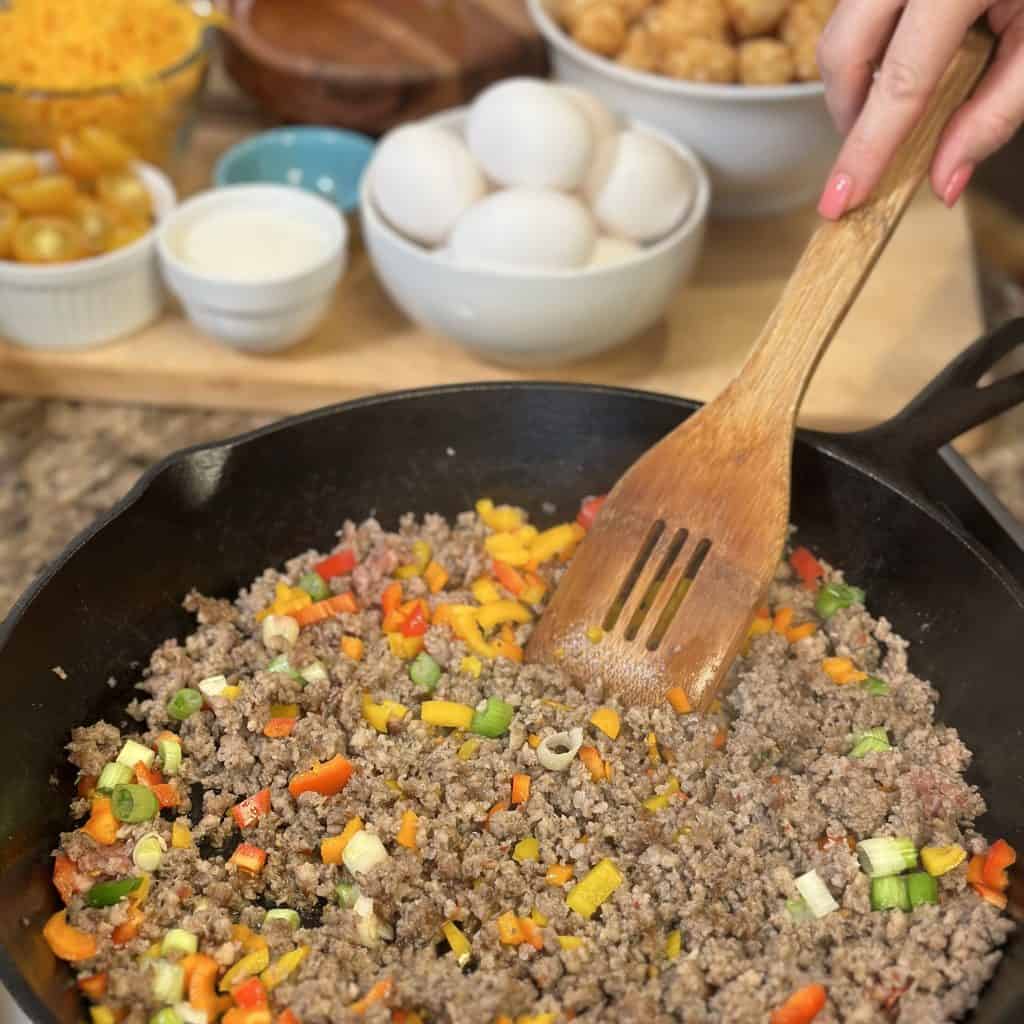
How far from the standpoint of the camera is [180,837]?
120cm

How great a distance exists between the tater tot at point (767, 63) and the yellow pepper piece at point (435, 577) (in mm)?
897

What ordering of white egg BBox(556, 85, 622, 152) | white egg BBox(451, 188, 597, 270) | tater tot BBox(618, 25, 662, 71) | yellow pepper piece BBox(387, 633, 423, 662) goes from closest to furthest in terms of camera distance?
yellow pepper piece BBox(387, 633, 423, 662) < white egg BBox(451, 188, 597, 270) < white egg BBox(556, 85, 622, 152) < tater tot BBox(618, 25, 662, 71)

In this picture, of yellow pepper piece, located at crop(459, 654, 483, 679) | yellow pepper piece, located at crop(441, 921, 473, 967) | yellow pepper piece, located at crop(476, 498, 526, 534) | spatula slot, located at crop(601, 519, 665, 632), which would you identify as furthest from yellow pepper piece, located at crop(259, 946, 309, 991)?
yellow pepper piece, located at crop(476, 498, 526, 534)

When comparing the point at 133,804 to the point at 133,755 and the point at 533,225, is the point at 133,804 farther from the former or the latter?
the point at 533,225

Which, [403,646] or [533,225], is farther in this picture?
[533,225]

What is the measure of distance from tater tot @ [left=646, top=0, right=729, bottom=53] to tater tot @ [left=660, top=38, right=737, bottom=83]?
0.01 m

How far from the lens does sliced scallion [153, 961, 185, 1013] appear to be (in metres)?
1.08

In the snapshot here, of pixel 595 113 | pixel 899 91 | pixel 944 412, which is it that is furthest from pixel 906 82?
pixel 595 113

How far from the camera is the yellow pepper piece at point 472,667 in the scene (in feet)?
4.44

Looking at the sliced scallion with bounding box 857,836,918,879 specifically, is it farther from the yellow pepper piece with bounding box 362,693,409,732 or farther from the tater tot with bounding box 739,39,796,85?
the tater tot with bounding box 739,39,796,85

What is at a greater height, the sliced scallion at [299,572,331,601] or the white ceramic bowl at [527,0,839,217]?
the white ceramic bowl at [527,0,839,217]

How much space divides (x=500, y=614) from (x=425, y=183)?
0.66 metres

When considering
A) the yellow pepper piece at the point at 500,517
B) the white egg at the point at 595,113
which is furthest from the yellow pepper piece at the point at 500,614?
the white egg at the point at 595,113

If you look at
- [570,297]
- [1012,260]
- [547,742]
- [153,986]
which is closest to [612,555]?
[547,742]
